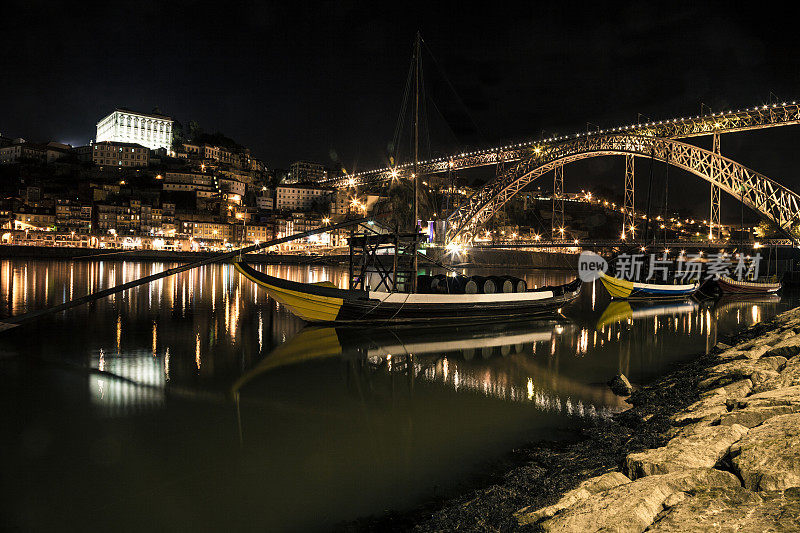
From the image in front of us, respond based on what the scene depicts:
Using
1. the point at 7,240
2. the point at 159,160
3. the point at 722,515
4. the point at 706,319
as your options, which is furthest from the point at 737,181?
the point at 159,160

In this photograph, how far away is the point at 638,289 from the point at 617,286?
1.70 m

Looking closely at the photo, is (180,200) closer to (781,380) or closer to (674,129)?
(674,129)

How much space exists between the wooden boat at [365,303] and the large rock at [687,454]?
990 centimetres

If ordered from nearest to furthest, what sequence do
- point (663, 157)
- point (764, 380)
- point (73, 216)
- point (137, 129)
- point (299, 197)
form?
point (764, 380), point (663, 157), point (73, 216), point (299, 197), point (137, 129)

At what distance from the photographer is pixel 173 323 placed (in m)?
14.7

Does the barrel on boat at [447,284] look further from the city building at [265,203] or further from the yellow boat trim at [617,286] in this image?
the city building at [265,203]

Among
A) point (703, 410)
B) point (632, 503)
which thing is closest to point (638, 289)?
point (703, 410)

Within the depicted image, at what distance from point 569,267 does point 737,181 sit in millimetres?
30511

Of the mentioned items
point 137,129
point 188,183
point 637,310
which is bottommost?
point 637,310

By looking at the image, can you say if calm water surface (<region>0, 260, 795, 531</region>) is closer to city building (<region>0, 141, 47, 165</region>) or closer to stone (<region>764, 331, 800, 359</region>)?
stone (<region>764, 331, 800, 359</region>)

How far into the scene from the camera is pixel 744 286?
1098 inches

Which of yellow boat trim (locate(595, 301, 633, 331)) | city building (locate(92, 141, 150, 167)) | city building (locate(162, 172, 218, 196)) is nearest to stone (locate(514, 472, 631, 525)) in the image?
yellow boat trim (locate(595, 301, 633, 331))

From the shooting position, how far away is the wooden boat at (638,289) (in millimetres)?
24328

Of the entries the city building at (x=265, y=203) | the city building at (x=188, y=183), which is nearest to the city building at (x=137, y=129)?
the city building at (x=188, y=183)
